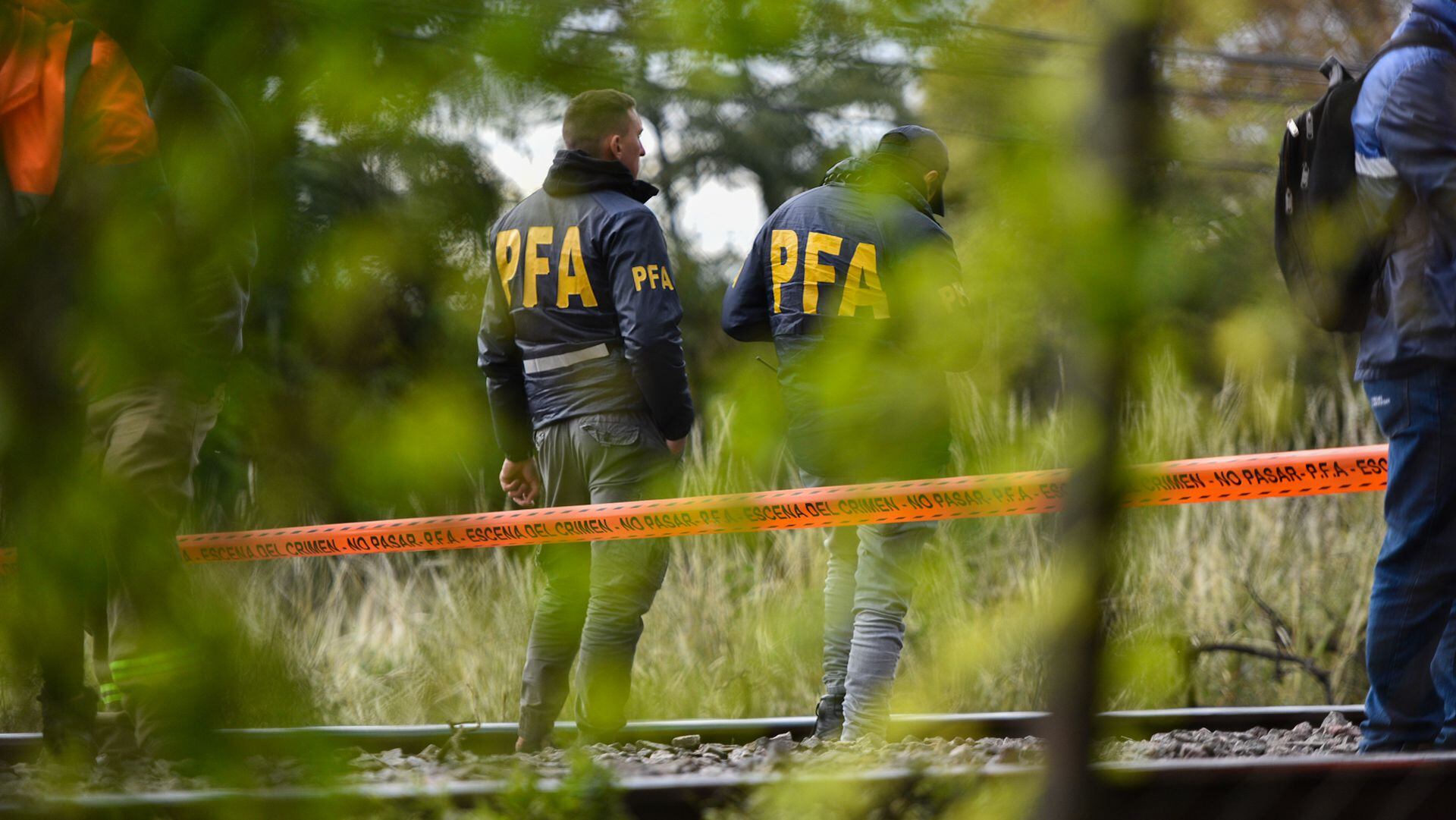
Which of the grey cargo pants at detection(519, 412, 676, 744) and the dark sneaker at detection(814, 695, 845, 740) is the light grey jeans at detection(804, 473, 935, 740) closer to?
the dark sneaker at detection(814, 695, 845, 740)

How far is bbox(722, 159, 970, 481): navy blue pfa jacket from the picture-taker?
1145mm

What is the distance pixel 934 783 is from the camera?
2346 millimetres

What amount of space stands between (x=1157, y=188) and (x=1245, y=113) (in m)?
0.44

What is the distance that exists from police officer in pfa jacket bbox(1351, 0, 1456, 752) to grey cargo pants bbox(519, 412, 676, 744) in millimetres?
2037

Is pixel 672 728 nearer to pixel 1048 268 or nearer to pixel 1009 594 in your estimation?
pixel 1009 594

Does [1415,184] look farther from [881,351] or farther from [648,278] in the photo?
[881,351]

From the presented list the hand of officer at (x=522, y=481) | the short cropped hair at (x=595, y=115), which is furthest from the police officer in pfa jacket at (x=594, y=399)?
the short cropped hair at (x=595, y=115)

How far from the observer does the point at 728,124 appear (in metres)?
1.23

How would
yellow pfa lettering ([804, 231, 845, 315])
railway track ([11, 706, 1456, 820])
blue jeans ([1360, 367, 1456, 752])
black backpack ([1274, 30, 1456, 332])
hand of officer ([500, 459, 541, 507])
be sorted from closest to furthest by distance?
railway track ([11, 706, 1456, 820]) < yellow pfa lettering ([804, 231, 845, 315]) < black backpack ([1274, 30, 1456, 332]) < blue jeans ([1360, 367, 1456, 752]) < hand of officer ([500, 459, 541, 507])

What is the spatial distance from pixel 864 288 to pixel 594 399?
10.9ft

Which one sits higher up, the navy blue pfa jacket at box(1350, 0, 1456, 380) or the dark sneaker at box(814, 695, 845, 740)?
the navy blue pfa jacket at box(1350, 0, 1456, 380)

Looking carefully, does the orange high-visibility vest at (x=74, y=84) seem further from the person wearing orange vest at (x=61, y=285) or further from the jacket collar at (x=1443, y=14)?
the jacket collar at (x=1443, y=14)

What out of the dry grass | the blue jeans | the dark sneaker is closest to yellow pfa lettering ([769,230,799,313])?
the dry grass

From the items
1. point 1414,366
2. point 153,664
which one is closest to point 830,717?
point 1414,366
